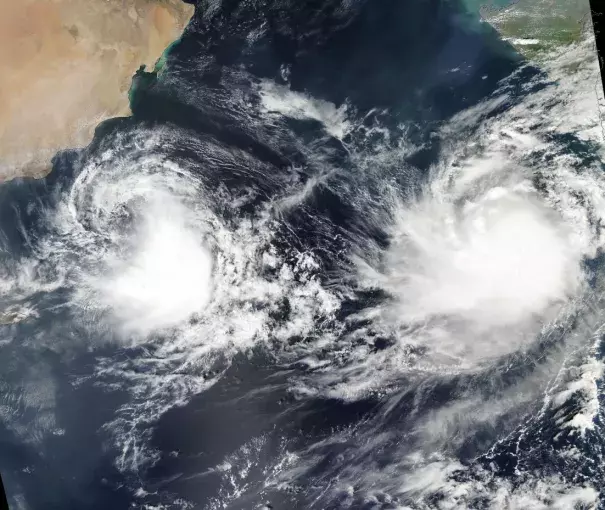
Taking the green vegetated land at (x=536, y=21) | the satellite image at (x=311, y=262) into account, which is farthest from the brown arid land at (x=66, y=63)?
the green vegetated land at (x=536, y=21)

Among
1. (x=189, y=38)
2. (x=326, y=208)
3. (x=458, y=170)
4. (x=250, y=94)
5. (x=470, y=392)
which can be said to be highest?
(x=189, y=38)

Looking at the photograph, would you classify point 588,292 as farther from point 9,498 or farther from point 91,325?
point 9,498

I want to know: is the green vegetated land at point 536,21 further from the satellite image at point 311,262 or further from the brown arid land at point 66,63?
the brown arid land at point 66,63

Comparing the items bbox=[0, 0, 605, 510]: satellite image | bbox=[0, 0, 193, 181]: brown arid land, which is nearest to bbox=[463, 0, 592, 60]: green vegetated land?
bbox=[0, 0, 605, 510]: satellite image

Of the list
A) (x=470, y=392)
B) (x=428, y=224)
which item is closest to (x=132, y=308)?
(x=428, y=224)

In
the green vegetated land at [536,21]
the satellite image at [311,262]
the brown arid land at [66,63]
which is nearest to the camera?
the satellite image at [311,262]
